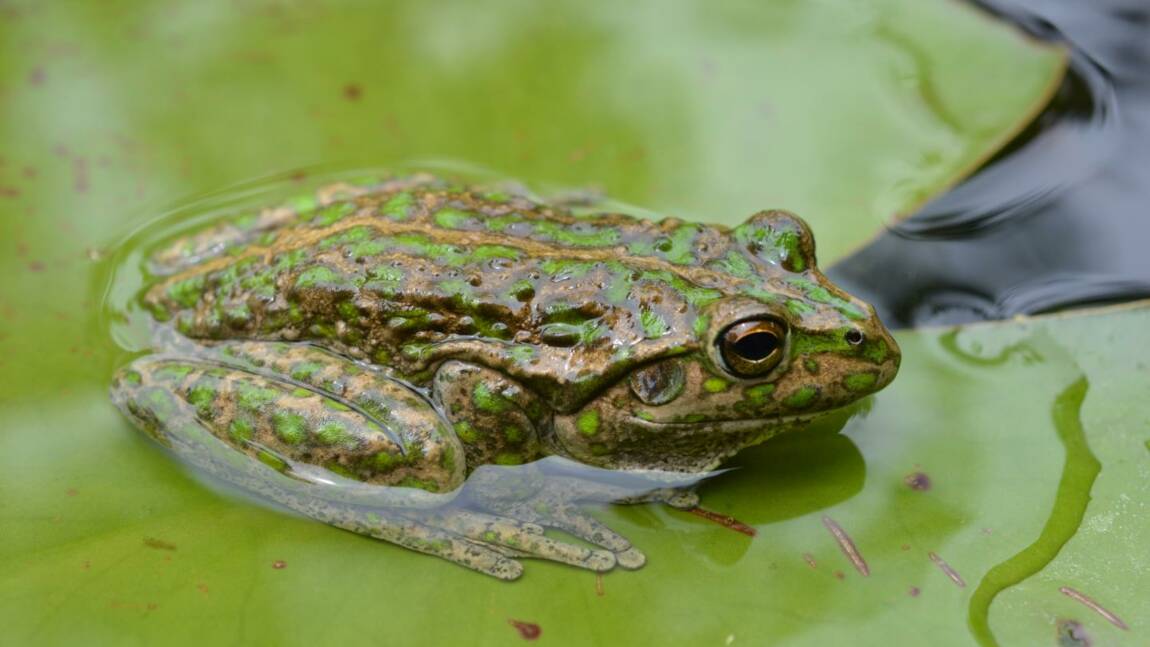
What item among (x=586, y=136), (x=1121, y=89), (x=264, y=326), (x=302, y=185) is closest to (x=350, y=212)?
(x=264, y=326)

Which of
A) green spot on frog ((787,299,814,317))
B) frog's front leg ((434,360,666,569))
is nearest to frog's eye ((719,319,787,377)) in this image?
green spot on frog ((787,299,814,317))

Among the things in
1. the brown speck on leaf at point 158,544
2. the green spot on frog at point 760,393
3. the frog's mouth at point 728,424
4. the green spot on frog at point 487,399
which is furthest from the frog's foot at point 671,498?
the brown speck on leaf at point 158,544

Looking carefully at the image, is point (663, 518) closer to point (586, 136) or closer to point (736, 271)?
point (736, 271)

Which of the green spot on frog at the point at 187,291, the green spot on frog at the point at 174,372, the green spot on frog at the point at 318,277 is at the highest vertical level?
the green spot on frog at the point at 318,277

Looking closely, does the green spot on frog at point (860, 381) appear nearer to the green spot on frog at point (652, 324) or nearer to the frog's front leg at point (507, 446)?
the green spot on frog at point (652, 324)

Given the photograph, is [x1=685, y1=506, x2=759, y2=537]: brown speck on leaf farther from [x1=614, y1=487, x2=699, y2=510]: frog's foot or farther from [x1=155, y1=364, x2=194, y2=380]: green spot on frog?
[x1=155, y1=364, x2=194, y2=380]: green spot on frog

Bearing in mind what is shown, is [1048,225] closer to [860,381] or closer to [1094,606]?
[860,381]
